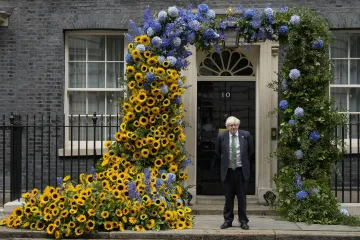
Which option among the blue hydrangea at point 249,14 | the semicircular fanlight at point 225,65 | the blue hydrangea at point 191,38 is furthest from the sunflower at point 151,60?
the semicircular fanlight at point 225,65

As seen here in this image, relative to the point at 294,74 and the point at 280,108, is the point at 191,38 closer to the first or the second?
the point at 294,74

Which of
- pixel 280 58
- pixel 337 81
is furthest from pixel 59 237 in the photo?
pixel 337 81

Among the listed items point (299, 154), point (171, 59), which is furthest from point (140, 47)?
point (299, 154)

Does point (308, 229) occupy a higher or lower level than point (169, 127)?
lower

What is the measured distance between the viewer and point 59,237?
904 centimetres

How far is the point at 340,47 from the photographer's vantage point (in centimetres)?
1268

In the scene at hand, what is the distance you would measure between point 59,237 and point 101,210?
0.71m

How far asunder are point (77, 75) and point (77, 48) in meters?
0.55

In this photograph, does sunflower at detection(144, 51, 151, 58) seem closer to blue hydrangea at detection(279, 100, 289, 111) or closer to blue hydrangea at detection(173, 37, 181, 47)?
blue hydrangea at detection(173, 37, 181, 47)

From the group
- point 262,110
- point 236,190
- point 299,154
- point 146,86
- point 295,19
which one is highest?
point 295,19

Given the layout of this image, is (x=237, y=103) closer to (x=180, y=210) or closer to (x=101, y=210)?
(x=180, y=210)

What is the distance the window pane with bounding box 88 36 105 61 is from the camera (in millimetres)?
12711

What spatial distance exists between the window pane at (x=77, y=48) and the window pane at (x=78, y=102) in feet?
2.41

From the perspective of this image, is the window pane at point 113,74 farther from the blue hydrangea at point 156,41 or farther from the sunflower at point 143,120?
the sunflower at point 143,120
